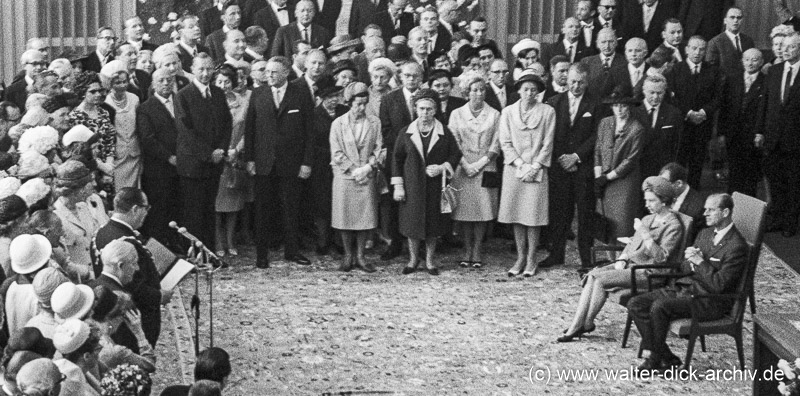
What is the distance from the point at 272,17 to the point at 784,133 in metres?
5.61

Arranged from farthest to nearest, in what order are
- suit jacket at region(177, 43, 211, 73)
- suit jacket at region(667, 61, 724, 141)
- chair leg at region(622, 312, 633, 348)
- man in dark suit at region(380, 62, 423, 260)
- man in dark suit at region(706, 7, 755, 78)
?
1. man in dark suit at region(706, 7, 755, 78)
2. suit jacket at region(177, 43, 211, 73)
3. suit jacket at region(667, 61, 724, 141)
4. man in dark suit at region(380, 62, 423, 260)
5. chair leg at region(622, 312, 633, 348)

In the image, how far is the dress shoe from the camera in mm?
13297

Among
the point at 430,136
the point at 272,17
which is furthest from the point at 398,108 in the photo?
the point at 272,17

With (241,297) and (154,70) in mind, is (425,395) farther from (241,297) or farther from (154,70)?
(154,70)

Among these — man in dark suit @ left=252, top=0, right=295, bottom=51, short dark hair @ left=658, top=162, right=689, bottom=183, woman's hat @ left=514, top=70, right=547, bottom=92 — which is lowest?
short dark hair @ left=658, top=162, right=689, bottom=183

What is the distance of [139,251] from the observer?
8977 millimetres

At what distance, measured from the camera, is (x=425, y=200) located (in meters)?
12.9

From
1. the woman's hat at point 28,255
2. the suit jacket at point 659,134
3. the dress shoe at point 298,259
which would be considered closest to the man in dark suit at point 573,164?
the suit jacket at point 659,134

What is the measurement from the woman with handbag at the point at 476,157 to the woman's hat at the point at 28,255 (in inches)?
220

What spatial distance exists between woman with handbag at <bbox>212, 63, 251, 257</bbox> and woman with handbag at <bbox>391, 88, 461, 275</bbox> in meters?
1.55

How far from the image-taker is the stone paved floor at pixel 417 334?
998 centimetres

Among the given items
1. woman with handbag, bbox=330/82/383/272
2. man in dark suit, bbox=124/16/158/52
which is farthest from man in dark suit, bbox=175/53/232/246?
man in dark suit, bbox=124/16/158/52

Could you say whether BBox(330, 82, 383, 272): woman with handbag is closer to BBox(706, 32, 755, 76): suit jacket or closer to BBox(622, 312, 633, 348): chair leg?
BBox(622, 312, 633, 348): chair leg

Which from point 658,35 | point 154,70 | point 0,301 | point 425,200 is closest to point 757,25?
point 658,35
